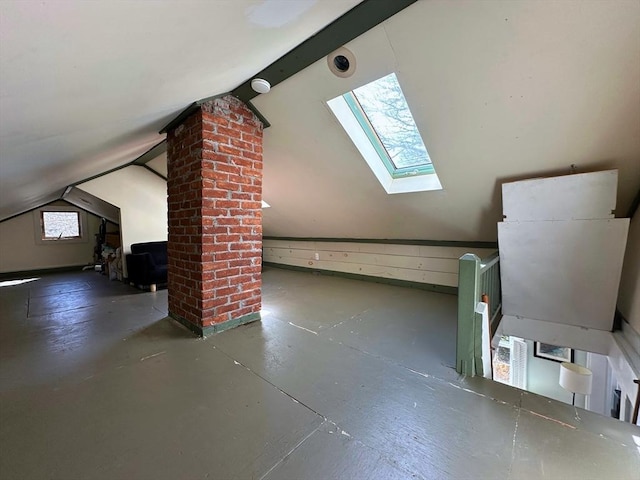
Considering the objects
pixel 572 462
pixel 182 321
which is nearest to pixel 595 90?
pixel 572 462

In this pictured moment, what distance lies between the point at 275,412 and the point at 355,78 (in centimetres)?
238

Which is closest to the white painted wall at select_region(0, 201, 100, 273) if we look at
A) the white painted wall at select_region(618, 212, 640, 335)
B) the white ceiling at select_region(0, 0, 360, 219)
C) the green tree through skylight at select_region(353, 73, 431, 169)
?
the white ceiling at select_region(0, 0, 360, 219)

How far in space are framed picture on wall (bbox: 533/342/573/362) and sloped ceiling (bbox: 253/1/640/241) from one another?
12.1 feet

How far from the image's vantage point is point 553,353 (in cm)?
500

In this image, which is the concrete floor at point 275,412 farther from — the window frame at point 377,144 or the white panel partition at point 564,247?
the window frame at point 377,144

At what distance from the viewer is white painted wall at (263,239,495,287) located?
157 inches

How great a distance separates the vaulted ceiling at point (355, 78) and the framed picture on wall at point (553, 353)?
388cm

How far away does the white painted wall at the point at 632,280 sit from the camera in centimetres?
222

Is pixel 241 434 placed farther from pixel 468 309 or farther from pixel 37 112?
pixel 37 112

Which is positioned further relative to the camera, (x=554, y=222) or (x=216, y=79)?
(x=554, y=222)

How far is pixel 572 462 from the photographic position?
117 centimetres

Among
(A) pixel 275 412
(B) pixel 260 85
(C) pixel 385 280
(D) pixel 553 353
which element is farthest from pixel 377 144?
(D) pixel 553 353

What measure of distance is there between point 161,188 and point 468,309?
559cm

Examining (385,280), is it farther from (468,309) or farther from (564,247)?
(468,309)
